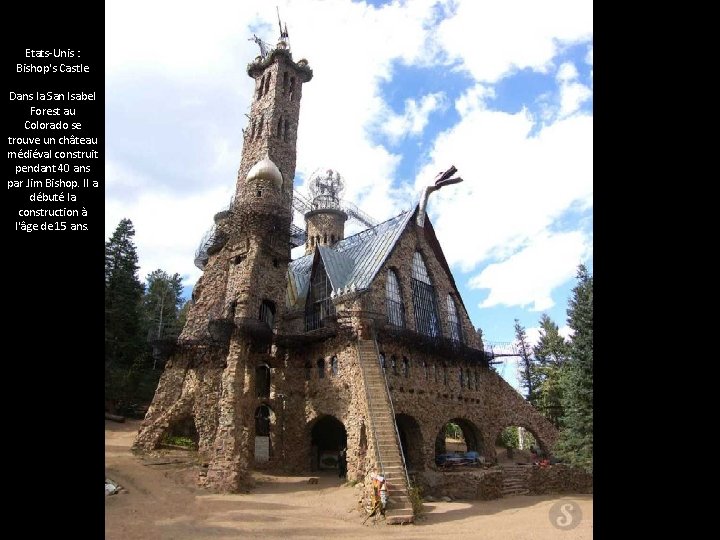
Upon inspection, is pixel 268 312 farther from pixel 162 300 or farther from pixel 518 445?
pixel 518 445

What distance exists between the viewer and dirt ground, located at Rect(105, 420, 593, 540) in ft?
40.8

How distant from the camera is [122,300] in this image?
3158 centimetres

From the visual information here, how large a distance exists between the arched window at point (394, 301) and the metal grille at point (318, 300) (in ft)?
9.58

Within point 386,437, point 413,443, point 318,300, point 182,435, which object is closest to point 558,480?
point 413,443

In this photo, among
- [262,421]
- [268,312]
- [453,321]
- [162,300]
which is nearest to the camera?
[268,312]

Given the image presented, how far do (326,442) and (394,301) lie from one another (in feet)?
27.0

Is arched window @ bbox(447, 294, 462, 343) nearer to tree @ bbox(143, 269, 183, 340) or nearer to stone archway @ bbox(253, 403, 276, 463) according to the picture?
stone archway @ bbox(253, 403, 276, 463)

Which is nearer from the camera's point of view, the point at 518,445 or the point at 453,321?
the point at 453,321

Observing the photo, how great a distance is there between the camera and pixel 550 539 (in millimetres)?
13078

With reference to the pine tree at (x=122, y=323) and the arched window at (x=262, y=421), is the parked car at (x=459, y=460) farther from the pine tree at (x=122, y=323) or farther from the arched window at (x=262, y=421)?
the pine tree at (x=122, y=323)

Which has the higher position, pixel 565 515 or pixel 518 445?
pixel 565 515
